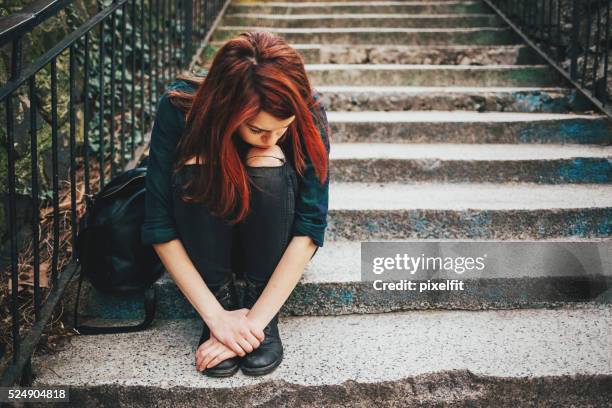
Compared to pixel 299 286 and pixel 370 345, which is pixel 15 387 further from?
pixel 370 345

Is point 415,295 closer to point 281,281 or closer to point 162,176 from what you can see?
point 281,281

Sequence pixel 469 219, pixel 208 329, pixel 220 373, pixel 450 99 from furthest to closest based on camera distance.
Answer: pixel 450 99, pixel 469 219, pixel 208 329, pixel 220 373

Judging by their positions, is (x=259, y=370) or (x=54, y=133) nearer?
(x=259, y=370)

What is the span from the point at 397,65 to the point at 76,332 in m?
2.60

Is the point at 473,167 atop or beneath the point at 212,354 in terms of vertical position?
atop

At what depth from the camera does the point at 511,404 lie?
157 cm

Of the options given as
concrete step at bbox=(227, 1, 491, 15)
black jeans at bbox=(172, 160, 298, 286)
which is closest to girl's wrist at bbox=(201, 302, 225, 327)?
black jeans at bbox=(172, 160, 298, 286)

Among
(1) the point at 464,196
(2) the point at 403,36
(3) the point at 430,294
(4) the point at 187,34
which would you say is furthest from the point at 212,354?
(2) the point at 403,36

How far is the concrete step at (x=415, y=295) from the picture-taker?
1.91 m

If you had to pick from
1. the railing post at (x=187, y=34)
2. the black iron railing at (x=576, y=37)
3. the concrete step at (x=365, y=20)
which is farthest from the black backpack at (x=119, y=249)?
the concrete step at (x=365, y=20)

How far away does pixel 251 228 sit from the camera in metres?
1.64

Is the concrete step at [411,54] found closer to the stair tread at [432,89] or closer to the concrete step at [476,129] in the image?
the stair tread at [432,89]

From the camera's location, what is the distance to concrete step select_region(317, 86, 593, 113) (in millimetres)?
3125

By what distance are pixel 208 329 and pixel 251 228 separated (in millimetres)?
341
